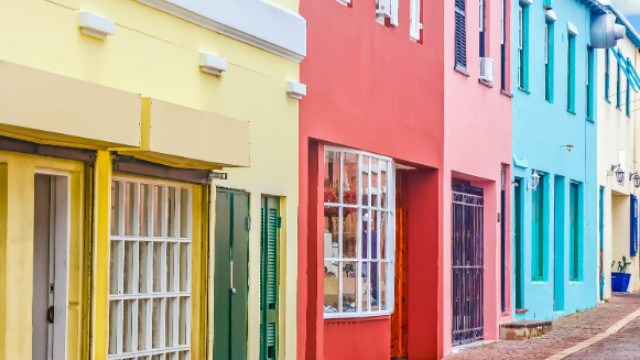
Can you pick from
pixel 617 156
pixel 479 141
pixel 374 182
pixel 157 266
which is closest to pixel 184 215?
pixel 157 266

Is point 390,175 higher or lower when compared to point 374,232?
higher

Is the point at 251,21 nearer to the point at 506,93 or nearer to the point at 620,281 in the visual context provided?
the point at 506,93

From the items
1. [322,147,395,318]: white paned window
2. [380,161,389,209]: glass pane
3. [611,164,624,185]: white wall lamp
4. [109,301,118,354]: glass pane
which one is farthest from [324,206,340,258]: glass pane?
[611,164,624,185]: white wall lamp

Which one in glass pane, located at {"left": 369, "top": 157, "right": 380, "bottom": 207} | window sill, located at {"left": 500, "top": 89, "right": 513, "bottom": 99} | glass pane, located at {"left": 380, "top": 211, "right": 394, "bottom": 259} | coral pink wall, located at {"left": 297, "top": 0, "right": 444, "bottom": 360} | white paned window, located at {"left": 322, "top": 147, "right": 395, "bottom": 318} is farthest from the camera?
window sill, located at {"left": 500, "top": 89, "right": 513, "bottom": 99}

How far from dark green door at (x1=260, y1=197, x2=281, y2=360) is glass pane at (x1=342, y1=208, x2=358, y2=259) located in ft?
5.75

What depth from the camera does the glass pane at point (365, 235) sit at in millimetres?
13539

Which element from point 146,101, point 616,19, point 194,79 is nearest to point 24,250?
point 146,101

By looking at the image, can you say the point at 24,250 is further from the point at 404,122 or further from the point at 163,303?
the point at 404,122

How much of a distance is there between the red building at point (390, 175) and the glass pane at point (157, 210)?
2591 millimetres

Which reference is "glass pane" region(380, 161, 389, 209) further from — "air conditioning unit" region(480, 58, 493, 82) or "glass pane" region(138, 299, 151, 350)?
"glass pane" region(138, 299, 151, 350)

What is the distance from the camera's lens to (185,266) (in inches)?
386

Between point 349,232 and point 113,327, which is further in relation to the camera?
point 349,232

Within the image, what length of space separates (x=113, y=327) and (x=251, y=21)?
3.18 meters

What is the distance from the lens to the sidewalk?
15.6m
